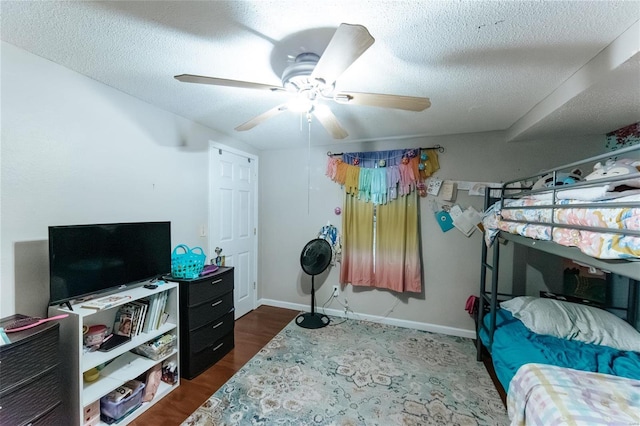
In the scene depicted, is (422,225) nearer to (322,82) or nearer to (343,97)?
(343,97)

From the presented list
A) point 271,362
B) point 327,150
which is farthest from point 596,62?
point 271,362

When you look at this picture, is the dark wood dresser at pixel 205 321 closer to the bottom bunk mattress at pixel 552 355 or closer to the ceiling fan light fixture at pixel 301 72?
the ceiling fan light fixture at pixel 301 72

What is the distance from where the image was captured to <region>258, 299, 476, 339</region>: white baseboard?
2.90m

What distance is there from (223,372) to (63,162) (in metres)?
1.99

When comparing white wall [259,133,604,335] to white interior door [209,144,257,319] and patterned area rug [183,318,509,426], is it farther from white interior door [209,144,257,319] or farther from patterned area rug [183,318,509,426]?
patterned area rug [183,318,509,426]

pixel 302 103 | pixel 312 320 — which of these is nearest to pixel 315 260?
pixel 312 320

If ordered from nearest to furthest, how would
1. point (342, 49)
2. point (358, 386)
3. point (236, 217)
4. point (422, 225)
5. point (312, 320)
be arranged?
point (342, 49) < point (358, 386) < point (422, 225) < point (312, 320) < point (236, 217)

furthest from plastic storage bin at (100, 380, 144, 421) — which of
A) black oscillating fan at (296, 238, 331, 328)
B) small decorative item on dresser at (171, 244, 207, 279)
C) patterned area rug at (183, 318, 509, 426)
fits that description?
black oscillating fan at (296, 238, 331, 328)

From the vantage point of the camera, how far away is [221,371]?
87.8 inches

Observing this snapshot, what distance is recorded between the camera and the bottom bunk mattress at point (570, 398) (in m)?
1.03

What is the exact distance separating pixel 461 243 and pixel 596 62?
1.89 meters

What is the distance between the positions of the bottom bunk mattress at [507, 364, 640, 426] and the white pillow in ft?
2.20

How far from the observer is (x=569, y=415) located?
1.04 metres

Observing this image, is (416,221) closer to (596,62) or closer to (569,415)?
(596,62)
